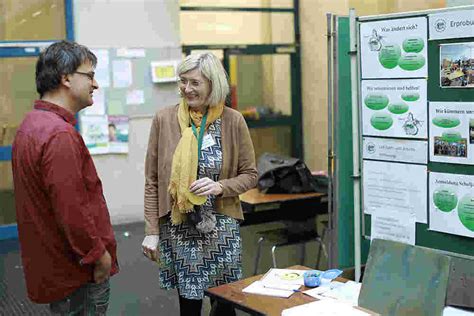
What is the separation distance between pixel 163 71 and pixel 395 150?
14.0ft

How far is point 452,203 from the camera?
10.8 ft

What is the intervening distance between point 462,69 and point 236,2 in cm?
543

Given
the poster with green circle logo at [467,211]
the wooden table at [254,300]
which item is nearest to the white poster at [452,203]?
the poster with green circle logo at [467,211]

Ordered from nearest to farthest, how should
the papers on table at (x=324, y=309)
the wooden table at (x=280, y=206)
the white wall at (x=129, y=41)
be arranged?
the papers on table at (x=324, y=309) < the wooden table at (x=280, y=206) < the white wall at (x=129, y=41)

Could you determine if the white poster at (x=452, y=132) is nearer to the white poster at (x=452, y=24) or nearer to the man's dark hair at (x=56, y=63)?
the white poster at (x=452, y=24)

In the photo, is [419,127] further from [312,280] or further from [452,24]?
[312,280]

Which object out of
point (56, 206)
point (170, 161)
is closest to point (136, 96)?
point (170, 161)

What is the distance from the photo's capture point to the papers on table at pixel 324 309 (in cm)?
222

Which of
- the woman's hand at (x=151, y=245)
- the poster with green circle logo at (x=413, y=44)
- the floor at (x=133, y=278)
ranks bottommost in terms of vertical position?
the floor at (x=133, y=278)

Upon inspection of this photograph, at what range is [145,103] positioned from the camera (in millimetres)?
7359

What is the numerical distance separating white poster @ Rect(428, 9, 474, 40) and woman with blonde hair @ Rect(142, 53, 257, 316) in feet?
3.44

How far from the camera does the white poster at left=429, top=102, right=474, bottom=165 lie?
10.4ft

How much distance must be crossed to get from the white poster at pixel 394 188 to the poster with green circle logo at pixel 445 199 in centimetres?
7

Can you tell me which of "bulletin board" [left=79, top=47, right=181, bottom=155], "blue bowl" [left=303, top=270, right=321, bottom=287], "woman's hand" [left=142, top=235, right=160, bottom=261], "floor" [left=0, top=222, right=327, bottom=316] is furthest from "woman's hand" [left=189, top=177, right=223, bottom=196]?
"bulletin board" [left=79, top=47, right=181, bottom=155]
